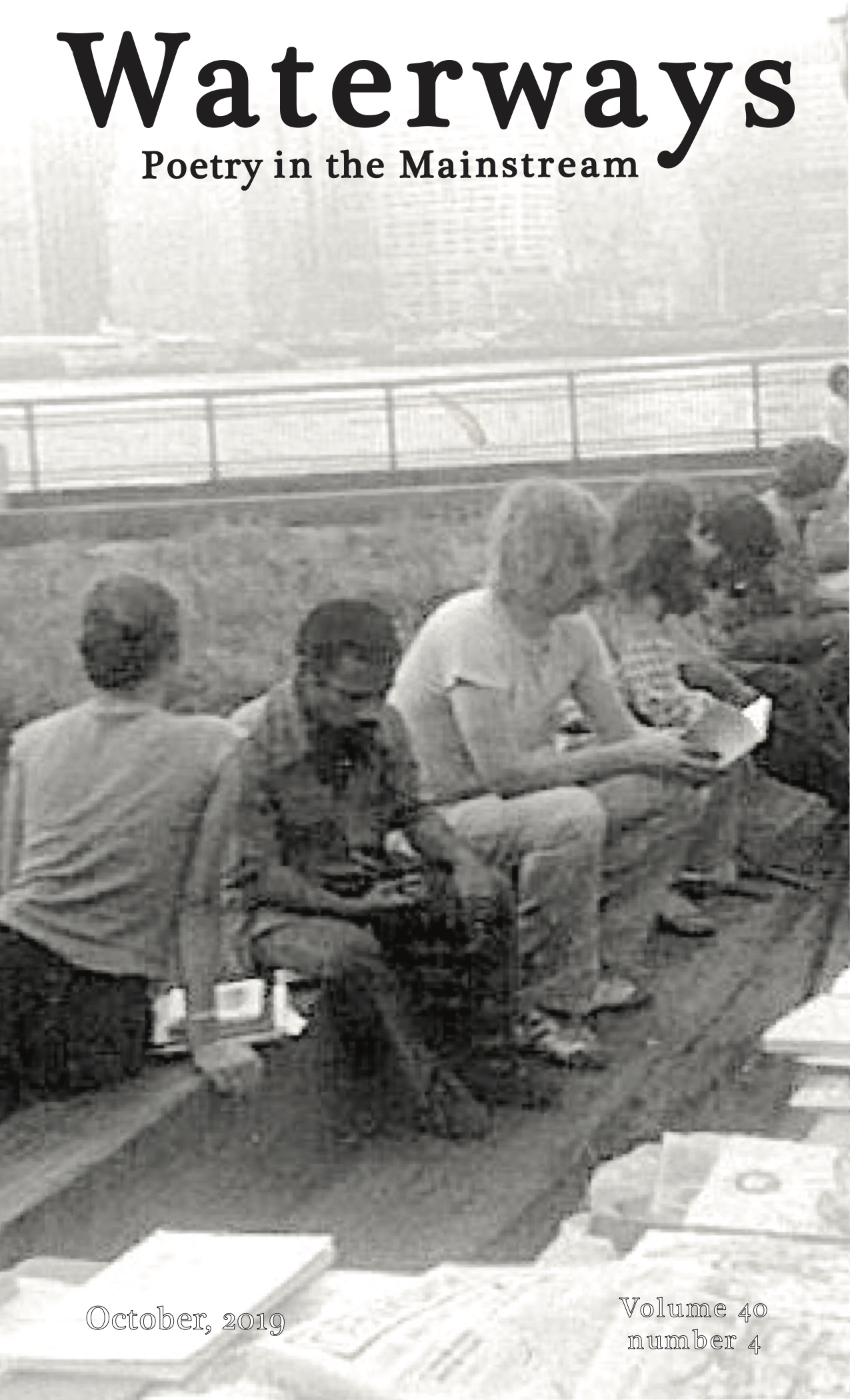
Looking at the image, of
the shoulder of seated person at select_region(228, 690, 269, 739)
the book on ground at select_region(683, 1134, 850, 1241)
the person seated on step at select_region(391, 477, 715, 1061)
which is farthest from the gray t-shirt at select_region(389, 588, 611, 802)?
the book on ground at select_region(683, 1134, 850, 1241)

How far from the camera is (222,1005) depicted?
4.44 meters

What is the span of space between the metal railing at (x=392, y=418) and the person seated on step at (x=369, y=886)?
159 millimetres

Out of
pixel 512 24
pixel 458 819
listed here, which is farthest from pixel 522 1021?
pixel 512 24

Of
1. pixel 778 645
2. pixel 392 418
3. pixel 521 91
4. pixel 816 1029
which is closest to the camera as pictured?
pixel 521 91

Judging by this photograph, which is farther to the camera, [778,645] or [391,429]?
[778,645]

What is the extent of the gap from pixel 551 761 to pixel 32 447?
21.5 inches

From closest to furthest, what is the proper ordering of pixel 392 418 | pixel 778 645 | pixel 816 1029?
1. pixel 392 418
2. pixel 778 645
3. pixel 816 1029

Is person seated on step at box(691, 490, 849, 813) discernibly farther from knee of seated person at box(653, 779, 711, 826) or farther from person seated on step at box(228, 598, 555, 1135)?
person seated on step at box(228, 598, 555, 1135)

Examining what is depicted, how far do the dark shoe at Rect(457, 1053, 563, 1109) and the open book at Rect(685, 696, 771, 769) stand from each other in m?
0.34

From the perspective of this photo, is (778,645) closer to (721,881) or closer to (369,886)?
(721,881)

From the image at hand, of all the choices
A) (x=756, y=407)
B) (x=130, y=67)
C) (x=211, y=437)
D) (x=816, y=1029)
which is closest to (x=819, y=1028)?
(x=816, y=1029)

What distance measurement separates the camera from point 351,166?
14.0 feet

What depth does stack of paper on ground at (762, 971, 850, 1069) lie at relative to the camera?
456cm

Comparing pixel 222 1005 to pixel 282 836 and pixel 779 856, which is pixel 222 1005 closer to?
pixel 282 836
